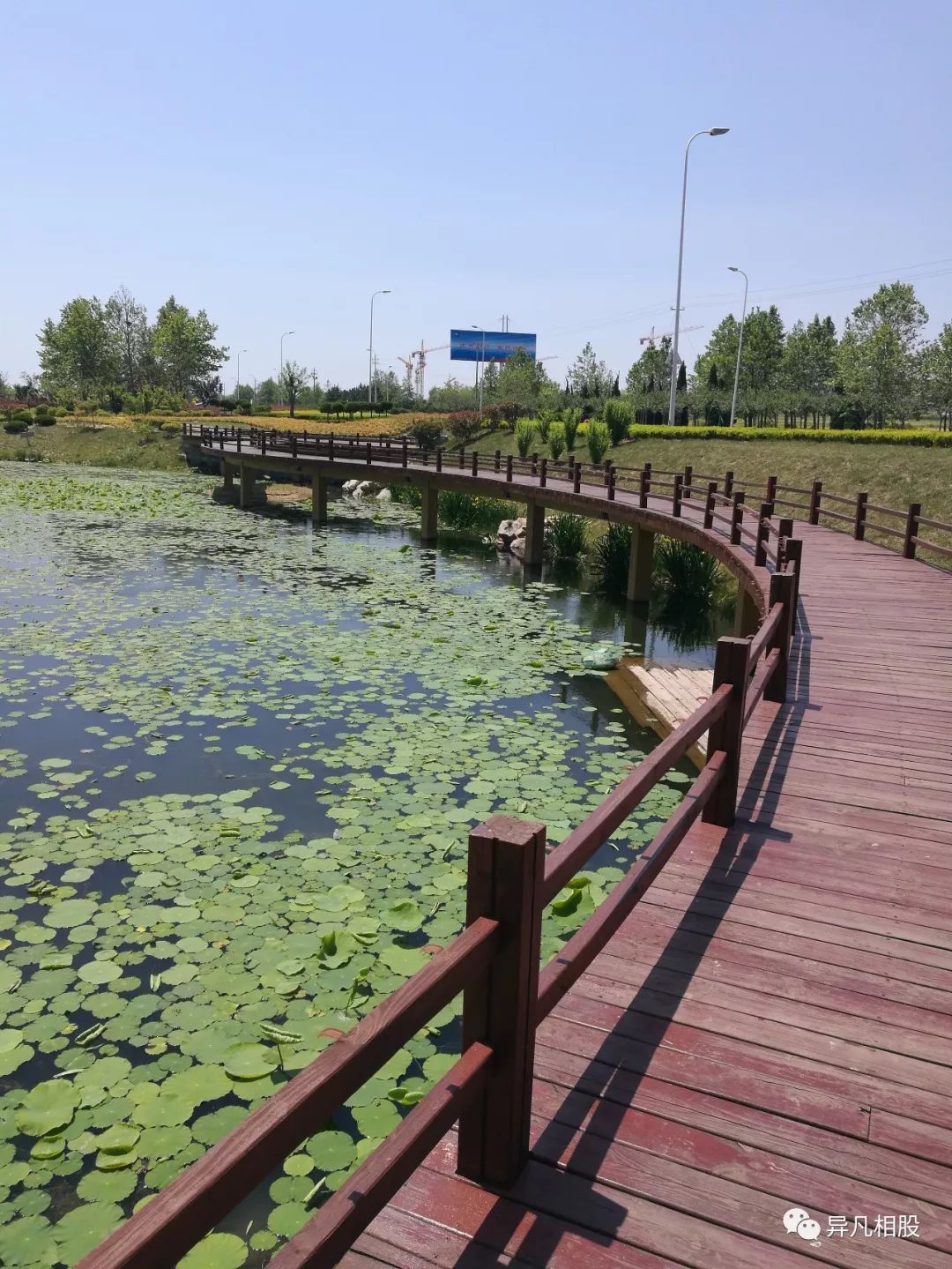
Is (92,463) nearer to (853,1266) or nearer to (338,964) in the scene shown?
(338,964)

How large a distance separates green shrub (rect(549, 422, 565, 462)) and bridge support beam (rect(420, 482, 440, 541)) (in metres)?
14.6

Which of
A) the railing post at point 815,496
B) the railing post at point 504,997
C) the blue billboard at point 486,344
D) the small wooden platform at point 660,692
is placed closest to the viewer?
the railing post at point 504,997

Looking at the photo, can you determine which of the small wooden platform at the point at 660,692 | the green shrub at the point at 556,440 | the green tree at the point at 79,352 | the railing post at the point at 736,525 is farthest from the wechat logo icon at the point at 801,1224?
the green tree at the point at 79,352

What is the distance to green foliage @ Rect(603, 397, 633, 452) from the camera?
4091 centimetres

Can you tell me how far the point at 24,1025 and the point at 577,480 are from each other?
60.7 ft

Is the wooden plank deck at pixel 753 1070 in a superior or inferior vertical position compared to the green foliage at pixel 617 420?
inferior

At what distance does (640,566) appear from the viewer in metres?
19.3

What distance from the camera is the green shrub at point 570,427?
42.8 meters

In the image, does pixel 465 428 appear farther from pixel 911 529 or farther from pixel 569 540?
pixel 911 529

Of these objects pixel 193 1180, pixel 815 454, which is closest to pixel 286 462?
pixel 815 454

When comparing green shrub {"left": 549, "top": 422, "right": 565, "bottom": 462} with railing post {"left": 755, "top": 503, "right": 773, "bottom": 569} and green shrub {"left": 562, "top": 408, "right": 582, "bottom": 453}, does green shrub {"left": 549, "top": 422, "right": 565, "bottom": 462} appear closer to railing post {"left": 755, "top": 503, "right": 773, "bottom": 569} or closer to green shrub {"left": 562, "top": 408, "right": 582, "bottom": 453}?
green shrub {"left": 562, "top": 408, "right": 582, "bottom": 453}

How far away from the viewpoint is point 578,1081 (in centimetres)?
312

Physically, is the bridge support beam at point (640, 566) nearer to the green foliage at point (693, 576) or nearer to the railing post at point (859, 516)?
the green foliage at point (693, 576)

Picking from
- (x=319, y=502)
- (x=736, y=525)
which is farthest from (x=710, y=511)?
(x=319, y=502)
